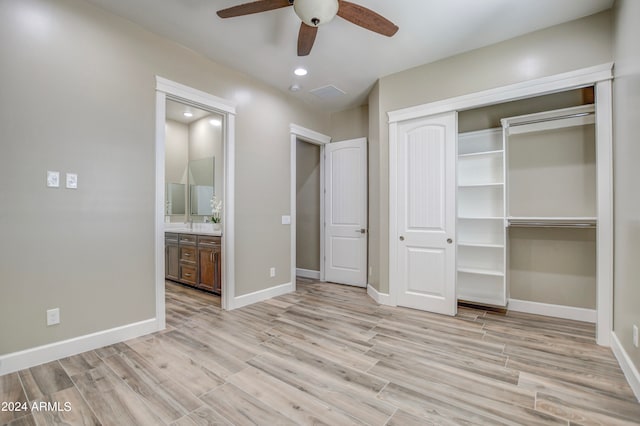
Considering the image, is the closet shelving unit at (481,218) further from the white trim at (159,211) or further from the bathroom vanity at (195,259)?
the white trim at (159,211)

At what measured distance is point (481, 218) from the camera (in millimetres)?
3611

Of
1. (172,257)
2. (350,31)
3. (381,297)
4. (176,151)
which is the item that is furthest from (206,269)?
(350,31)

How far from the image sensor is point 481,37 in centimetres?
304

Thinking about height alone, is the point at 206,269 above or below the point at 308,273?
above

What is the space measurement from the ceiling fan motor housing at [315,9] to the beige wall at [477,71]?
186 cm

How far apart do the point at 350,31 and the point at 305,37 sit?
742mm

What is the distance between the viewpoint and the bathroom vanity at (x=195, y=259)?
4.18 meters

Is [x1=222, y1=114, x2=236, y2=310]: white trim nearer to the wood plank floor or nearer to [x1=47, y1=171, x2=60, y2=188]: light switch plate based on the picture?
the wood plank floor

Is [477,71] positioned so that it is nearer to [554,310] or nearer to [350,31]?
[350,31]

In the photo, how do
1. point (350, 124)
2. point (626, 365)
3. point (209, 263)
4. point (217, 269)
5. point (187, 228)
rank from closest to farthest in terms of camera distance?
point (626, 365) → point (217, 269) → point (209, 263) → point (350, 124) → point (187, 228)

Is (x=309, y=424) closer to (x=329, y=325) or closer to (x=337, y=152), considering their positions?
(x=329, y=325)

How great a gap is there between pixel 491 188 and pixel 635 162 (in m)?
1.68

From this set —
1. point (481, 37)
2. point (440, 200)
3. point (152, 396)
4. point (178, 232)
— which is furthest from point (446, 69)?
point (178, 232)

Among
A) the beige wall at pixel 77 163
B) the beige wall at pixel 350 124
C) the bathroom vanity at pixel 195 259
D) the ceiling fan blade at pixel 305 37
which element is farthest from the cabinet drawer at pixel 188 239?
the ceiling fan blade at pixel 305 37
